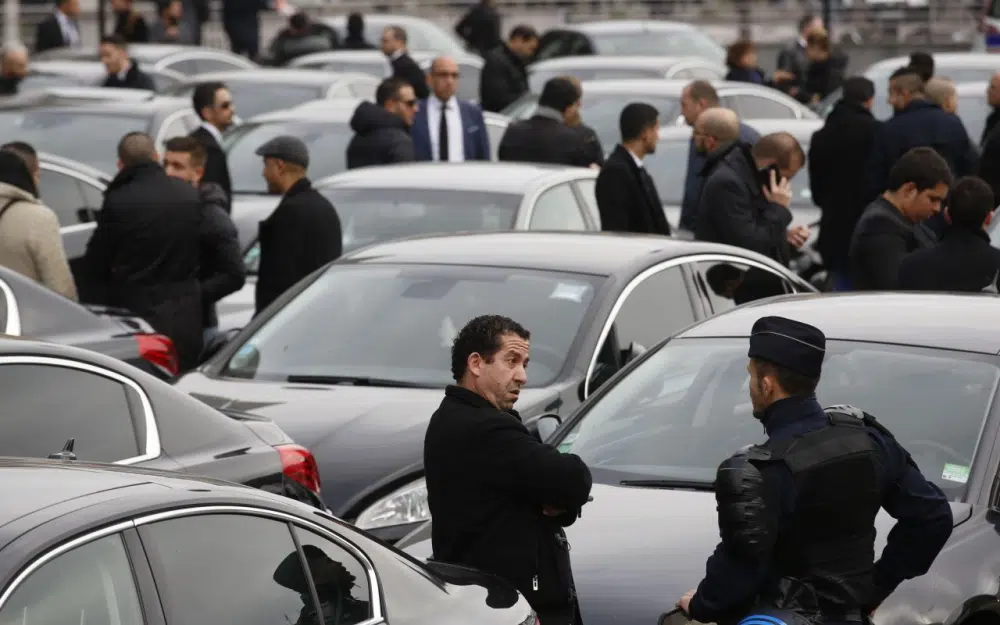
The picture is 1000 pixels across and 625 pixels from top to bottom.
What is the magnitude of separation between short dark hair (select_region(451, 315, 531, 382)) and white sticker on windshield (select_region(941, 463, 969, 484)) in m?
1.47

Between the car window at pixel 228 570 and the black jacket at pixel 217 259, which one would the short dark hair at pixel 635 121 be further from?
the car window at pixel 228 570

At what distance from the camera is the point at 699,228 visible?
444 inches

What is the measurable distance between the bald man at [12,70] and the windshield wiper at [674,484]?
13.7 metres

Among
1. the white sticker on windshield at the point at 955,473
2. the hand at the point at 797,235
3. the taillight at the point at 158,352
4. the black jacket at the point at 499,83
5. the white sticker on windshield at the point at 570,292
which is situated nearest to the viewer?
the white sticker on windshield at the point at 955,473

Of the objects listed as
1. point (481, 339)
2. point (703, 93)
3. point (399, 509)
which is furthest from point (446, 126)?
point (481, 339)

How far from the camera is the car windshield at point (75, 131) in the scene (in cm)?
1486

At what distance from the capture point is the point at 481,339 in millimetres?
5664

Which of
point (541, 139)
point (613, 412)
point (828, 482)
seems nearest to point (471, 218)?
point (541, 139)

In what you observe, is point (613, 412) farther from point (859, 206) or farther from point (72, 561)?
point (859, 206)

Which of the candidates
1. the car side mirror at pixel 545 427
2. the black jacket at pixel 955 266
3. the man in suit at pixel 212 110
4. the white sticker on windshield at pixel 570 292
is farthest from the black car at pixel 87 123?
the car side mirror at pixel 545 427

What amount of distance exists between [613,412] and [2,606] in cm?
337

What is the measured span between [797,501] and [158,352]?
5105 mm

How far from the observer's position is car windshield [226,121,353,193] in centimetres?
1540

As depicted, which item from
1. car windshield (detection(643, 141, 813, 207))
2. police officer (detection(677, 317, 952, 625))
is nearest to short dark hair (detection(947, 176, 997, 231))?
police officer (detection(677, 317, 952, 625))
